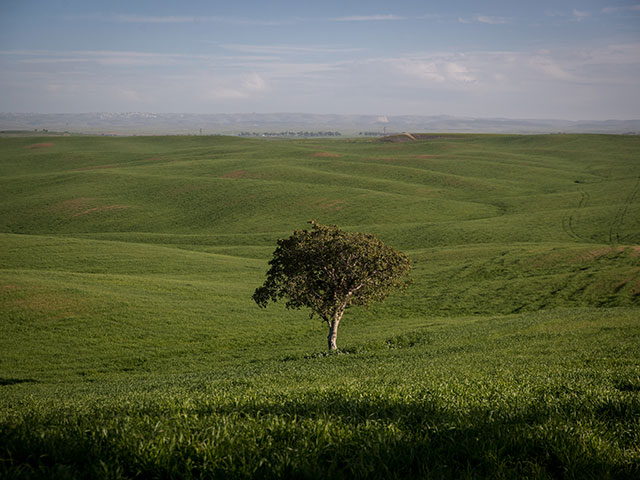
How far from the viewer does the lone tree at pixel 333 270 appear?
99.2 feet

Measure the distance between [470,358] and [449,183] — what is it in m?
98.1

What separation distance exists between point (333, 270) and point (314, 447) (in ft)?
83.5

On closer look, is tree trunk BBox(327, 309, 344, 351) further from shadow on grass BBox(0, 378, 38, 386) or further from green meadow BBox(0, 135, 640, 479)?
shadow on grass BBox(0, 378, 38, 386)

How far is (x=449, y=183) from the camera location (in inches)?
4437

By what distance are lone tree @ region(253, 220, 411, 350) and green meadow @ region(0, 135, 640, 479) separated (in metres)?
3.13

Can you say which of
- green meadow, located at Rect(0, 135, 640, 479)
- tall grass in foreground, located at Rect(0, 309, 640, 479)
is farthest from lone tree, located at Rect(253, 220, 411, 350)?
tall grass in foreground, located at Rect(0, 309, 640, 479)

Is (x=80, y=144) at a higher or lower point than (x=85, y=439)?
higher

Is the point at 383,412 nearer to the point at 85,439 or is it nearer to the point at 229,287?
the point at 85,439

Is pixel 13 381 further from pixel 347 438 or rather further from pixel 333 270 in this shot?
pixel 347 438

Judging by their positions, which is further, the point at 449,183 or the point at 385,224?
the point at 449,183

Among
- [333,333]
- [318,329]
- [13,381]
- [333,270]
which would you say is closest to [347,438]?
[333,270]

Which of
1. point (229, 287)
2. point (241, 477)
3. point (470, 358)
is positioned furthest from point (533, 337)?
point (229, 287)

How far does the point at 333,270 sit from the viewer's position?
3045cm

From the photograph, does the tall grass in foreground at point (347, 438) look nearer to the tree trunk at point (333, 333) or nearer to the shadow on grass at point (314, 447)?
the shadow on grass at point (314, 447)
